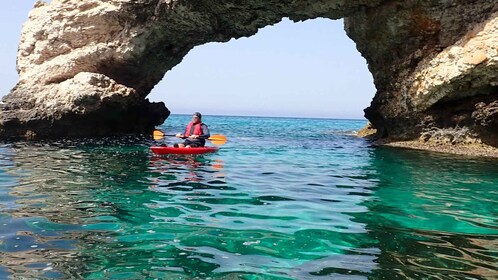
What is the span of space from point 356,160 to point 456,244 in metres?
9.66

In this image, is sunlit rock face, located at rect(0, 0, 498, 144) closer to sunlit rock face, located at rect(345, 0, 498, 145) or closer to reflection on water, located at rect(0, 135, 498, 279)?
sunlit rock face, located at rect(345, 0, 498, 145)

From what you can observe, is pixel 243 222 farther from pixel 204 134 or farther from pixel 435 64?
pixel 435 64

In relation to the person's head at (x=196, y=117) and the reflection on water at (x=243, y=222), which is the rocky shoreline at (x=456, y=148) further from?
the person's head at (x=196, y=117)

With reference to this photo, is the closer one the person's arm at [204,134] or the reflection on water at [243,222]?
the reflection on water at [243,222]

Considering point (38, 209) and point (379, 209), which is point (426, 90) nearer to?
point (379, 209)

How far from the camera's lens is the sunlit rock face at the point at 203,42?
54.5 feet

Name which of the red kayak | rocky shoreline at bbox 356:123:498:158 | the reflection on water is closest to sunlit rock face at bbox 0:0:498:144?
rocky shoreline at bbox 356:123:498:158

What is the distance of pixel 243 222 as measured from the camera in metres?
6.18

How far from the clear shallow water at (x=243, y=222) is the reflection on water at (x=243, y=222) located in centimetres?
2

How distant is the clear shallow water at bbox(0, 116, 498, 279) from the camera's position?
446 centimetres

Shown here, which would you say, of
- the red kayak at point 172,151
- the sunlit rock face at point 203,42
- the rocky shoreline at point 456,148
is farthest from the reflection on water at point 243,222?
the sunlit rock face at point 203,42

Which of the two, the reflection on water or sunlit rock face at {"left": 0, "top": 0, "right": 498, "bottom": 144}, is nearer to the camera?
the reflection on water

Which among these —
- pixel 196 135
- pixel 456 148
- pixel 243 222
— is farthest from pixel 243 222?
pixel 456 148

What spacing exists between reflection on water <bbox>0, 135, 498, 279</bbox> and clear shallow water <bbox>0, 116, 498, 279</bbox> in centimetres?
2
